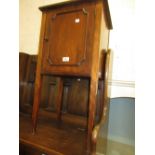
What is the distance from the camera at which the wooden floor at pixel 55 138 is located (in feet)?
3.17

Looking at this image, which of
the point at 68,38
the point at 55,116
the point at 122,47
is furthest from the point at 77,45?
the point at 55,116

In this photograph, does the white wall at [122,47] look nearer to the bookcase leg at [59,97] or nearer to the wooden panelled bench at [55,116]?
the wooden panelled bench at [55,116]

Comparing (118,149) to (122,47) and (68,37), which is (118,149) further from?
(68,37)

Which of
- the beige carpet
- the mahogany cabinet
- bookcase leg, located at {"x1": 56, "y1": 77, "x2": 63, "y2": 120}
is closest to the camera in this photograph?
the mahogany cabinet

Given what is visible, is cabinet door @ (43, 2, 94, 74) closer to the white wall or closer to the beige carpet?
the white wall

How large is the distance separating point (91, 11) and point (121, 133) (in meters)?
0.96

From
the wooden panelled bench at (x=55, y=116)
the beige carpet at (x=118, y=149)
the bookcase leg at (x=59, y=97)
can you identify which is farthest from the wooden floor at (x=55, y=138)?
the beige carpet at (x=118, y=149)

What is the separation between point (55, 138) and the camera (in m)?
1.11

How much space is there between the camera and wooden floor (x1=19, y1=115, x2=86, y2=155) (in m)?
0.97

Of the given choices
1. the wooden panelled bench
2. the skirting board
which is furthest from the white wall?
the wooden panelled bench

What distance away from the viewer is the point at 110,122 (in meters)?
1.41

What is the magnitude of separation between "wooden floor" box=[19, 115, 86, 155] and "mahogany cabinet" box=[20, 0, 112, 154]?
0.20 feet
